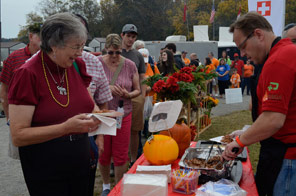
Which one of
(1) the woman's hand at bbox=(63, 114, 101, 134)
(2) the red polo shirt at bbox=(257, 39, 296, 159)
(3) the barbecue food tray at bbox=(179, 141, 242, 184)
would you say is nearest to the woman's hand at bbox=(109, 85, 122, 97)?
(3) the barbecue food tray at bbox=(179, 141, 242, 184)

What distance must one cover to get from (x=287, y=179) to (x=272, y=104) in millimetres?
495

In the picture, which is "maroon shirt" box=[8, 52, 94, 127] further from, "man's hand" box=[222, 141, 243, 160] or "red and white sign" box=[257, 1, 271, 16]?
"red and white sign" box=[257, 1, 271, 16]

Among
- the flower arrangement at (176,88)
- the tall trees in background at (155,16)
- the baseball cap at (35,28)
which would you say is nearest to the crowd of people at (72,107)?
the flower arrangement at (176,88)

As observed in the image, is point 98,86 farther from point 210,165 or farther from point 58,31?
point 210,165

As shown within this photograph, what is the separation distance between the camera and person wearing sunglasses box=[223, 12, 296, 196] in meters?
1.46

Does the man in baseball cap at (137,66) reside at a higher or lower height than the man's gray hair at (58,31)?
lower

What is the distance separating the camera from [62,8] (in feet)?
145

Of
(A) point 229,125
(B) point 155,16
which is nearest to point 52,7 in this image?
(B) point 155,16

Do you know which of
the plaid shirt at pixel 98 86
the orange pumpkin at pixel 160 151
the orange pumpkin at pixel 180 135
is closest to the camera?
the orange pumpkin at pixel 160 151

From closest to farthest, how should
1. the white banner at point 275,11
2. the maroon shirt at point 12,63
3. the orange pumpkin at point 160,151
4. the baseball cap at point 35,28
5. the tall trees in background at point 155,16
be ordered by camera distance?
the orange pumpkin at point 160,151 → the baseball cap at point 35,28 → the maroon shirt at point 12,63 → the white banner at point 275,11 → the tall trees in background at point 155,16

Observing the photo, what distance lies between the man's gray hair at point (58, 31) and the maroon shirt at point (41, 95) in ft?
0.32

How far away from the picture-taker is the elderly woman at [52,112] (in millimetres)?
1515

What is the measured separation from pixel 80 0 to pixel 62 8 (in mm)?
3709

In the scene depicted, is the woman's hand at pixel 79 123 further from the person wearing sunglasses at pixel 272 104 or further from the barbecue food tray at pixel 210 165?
the person wearing sunglasses at pixel 272 104
